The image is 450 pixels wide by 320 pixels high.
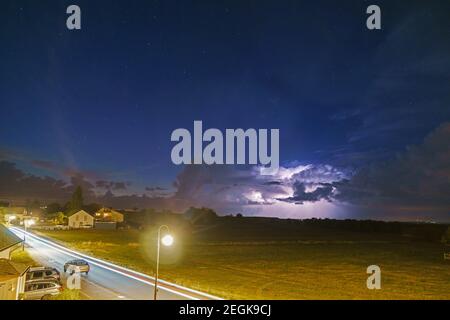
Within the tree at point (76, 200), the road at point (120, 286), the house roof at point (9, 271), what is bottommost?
the road at point (120, 286)

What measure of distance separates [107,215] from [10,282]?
103m

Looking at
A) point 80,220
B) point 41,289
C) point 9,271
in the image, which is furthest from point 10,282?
point 80,220

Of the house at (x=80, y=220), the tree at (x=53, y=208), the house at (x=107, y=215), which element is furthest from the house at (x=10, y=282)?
the tree at (x=53, y=208)

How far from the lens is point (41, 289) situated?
22.9 m


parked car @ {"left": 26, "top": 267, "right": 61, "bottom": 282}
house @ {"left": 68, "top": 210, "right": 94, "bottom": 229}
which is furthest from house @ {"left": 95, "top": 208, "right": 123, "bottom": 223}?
parked car @ {"left": 26, "top": 267, "right": 61, "bottom": 282}

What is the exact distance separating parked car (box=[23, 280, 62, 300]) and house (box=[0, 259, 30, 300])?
380 millimetres

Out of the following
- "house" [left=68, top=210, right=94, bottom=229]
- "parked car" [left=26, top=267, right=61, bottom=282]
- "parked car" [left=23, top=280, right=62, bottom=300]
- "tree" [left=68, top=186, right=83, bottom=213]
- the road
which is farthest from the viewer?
"tree" [left=68, top=186, right=83, bottom=213]

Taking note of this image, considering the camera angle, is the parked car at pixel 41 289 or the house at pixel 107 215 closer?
the parked car at pixel 41 289

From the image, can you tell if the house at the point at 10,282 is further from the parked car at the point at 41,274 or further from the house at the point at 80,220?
the house at the point at 80,220

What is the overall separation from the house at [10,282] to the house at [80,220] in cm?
8315

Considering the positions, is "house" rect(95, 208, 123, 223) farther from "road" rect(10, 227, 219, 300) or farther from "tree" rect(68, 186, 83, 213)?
"road" rect(10, 227, 219, 300)

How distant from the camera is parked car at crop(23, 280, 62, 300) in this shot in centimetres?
2255

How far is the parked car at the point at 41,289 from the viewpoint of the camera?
22.5m

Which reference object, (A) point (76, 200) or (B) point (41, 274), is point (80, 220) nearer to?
(A) point (76, 200)
